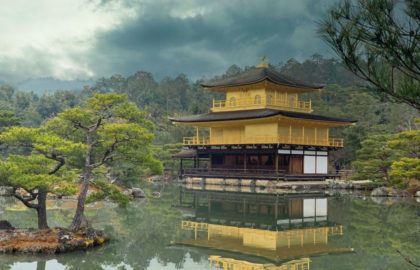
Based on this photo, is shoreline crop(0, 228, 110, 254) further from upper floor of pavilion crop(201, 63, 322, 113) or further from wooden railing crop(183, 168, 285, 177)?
upper floor of pavilion crop(201, 63, 322, 113)

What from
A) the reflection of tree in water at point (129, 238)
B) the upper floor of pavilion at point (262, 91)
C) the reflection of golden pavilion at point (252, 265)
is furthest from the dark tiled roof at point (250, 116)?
the reflection of golden pavilion at point (252, 265)

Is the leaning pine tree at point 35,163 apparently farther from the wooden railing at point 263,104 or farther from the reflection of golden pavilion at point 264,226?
the wooden railing at point 263,104

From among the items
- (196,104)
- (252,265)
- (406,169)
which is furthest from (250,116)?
(196,104)

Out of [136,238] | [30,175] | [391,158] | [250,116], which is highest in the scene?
[250,116]

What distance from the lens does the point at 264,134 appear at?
37.6 m

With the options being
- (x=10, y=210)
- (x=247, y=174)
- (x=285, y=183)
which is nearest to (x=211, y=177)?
(x=247, y=174)

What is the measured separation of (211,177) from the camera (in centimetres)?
3888

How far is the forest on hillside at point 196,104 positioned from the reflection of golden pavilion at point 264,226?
15.0 feet

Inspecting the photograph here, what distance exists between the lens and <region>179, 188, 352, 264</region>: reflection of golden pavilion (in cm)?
1348

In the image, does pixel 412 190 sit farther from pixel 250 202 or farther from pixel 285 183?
pixel 250 202

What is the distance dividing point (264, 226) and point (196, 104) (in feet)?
164

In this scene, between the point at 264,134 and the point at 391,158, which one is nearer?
the point at 391,158

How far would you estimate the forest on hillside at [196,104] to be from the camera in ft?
143

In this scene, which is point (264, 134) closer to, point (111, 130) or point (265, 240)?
point (265, 240)
